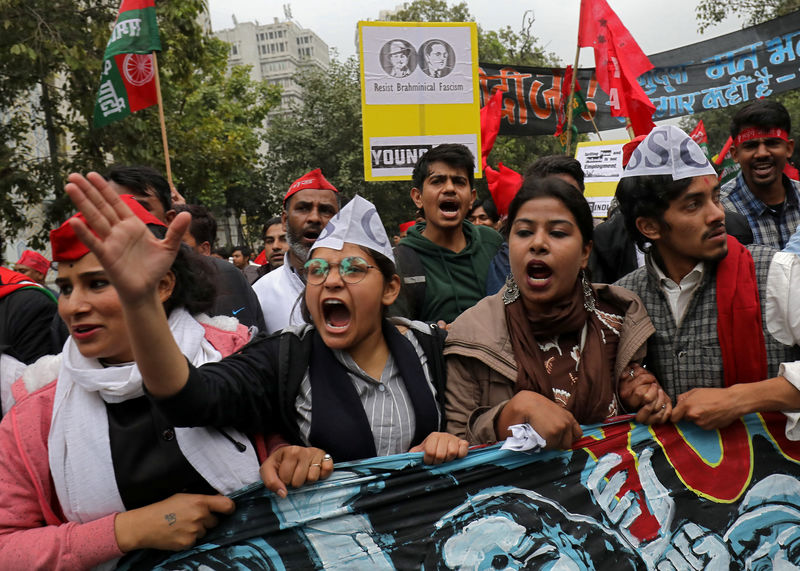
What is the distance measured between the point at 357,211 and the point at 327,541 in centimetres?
111

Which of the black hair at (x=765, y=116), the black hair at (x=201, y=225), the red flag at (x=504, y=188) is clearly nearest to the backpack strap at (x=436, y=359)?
the black hair at (x=201, y=225)

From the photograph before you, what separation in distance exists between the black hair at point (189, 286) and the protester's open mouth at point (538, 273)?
3.75 ft

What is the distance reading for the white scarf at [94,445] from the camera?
2.00 meters

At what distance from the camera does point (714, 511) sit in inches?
97.3

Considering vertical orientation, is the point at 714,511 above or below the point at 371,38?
below

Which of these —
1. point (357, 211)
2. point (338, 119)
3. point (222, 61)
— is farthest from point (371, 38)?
point (338, 119)

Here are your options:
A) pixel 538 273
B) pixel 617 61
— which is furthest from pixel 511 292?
pixel 617 61

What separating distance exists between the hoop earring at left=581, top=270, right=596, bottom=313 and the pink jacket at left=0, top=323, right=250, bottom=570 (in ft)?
5.68

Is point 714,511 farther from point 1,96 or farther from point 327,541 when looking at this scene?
point 1,96

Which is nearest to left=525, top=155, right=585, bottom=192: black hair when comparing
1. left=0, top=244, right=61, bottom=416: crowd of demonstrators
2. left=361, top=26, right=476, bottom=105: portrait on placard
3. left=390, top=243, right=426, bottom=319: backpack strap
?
left=390, top=243, right=426, bottom=319: backpack strap

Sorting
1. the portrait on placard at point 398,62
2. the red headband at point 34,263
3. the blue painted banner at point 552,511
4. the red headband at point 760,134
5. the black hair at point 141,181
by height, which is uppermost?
the portrait on placard at point 398,62

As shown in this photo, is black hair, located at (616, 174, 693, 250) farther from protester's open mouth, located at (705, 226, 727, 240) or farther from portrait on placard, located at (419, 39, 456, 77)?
portrait on placard, located at (419, 39, 456, 77)

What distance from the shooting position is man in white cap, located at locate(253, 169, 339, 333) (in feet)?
13.2

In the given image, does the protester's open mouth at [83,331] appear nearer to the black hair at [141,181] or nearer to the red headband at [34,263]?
the black hair at [141,181]
